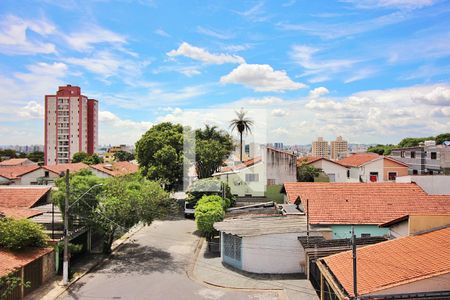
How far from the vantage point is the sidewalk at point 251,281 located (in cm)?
1662

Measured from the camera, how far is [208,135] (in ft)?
168

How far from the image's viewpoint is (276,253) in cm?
1920

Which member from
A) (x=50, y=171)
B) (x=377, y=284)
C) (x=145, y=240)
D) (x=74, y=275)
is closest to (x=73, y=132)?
(x=50, y=171)

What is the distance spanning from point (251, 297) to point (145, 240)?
503 inches

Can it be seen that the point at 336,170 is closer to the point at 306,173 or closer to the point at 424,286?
the point at 306,173

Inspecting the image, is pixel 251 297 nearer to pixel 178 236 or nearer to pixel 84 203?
pixel 84 203

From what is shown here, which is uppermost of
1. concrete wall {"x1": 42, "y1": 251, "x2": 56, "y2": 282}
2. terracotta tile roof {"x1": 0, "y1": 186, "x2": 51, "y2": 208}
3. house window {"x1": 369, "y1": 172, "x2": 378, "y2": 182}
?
house window {"x1": 369, "y1": 172, "x2": 378, "y2": 182}

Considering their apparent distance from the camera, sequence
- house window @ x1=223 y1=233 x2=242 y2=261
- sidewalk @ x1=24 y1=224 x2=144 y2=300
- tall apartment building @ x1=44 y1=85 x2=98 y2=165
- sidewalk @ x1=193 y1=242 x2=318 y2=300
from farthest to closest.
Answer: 1. tall apartment building @ x1=44 y1=85 x2=98 y2=165
2. house window @ x1=223 y1=233 x2=242 y2=261
3. sidewalk @ x1=24 y1=224 x2=144 y2=300
4. sidewalk @ x1=193 y1=242 x2=318 y2=300

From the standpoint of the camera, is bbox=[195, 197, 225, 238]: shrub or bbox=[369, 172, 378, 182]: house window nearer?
bbox=[195, 197, 225, 238]: shrub

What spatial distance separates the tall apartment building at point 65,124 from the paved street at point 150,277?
7937 centimetres

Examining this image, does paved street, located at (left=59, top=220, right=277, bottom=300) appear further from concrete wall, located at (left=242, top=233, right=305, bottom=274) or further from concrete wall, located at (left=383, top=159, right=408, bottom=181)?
concrete wall, located at (left=383, top=159, right=408, bottom=181)

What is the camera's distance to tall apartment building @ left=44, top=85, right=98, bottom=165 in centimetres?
9825

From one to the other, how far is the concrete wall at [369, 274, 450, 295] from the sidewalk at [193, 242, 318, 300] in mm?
6187

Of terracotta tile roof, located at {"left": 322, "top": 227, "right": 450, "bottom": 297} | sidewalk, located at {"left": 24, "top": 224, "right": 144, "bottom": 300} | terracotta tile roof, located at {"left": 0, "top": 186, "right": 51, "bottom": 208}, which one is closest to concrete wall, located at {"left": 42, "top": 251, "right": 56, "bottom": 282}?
sidewalk, located at {"left": 24, "top": 224, "right": 144, "bottom": 300}
